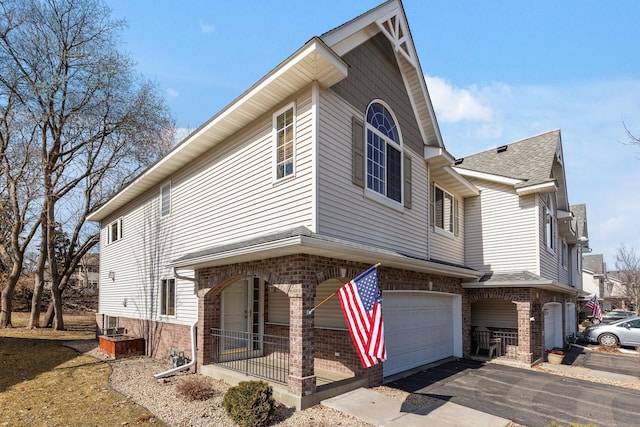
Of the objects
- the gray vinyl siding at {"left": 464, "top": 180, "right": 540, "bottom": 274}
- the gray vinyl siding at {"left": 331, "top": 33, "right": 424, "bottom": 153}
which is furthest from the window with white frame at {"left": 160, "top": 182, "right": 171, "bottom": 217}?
the gray vinyl siding at {"left": 464, "top": 180, "right": 540, "bottom": 274}

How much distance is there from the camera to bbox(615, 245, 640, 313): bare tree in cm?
4329

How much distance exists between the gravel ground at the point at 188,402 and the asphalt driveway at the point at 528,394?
0.80 m

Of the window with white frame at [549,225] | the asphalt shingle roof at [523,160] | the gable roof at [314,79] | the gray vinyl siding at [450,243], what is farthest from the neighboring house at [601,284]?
the gable roof at [314,79]

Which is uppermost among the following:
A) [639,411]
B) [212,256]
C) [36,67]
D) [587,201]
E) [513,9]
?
[36,67]

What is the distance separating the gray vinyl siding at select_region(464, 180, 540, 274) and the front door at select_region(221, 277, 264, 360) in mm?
8374

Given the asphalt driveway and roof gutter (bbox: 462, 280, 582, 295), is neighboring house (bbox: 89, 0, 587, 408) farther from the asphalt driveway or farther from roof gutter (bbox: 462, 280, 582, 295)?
the asphalt driveway

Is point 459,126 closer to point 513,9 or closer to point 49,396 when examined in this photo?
point 513,9

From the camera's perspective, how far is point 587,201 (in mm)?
30031

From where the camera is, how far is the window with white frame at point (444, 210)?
13.4 meters

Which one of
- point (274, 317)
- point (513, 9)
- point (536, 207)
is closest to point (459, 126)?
point (536, 207)

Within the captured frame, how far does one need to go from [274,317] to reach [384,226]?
4.60 meters

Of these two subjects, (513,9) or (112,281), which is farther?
(112,281)

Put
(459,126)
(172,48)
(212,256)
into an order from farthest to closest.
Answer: (459,126) < (172,48) < (212,256)

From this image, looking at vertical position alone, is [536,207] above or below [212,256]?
above
